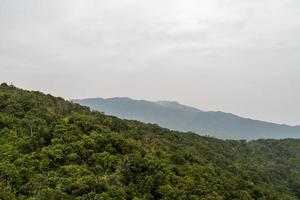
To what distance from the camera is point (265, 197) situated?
34.5 metres

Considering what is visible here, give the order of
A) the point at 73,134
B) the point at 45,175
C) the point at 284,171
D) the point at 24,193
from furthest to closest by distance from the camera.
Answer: the point at 284,171 < the point at 73,134 < the point at 45,175 < the point at 24,193

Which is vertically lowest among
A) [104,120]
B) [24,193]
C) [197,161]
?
[24,193]

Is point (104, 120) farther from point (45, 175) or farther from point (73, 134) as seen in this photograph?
point (45, 175)

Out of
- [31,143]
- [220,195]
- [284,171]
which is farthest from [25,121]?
[284,171]

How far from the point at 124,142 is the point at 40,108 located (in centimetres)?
854

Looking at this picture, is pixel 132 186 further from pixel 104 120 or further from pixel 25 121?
pixel 104 120

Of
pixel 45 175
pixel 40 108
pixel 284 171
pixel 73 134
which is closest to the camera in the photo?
pixel 45 175

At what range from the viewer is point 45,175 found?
23219 mm

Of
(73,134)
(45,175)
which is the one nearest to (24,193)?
(45,175)

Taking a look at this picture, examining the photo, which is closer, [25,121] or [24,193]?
[24,193]

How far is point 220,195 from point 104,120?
494 inches

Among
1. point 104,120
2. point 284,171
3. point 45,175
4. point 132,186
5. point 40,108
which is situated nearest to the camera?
point 45,175

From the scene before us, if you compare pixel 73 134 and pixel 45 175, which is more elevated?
pixel 73 134

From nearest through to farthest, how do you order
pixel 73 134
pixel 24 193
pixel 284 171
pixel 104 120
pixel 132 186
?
pixel 24 193 < pixel 132 186 < pixel 73 134 < pixel 104 120 < pixel 284 171
